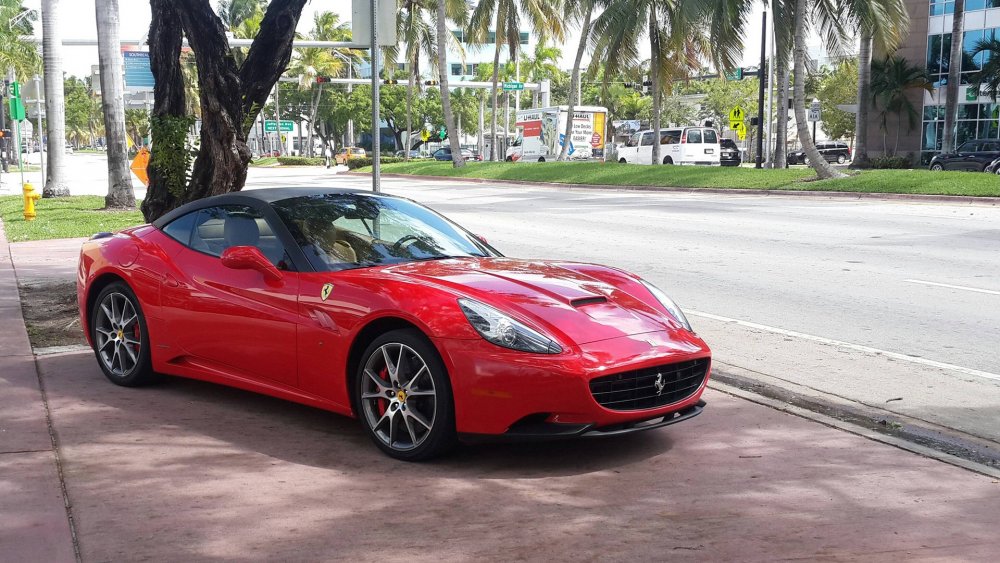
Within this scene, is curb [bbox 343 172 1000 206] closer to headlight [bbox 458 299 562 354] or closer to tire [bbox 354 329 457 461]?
headlight [bbox 458 299 562 354]

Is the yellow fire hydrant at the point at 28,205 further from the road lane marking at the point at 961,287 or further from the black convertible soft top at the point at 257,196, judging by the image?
the road lane marking at the point at 961,287

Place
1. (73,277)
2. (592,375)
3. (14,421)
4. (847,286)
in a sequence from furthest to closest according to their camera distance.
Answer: (73,277) < (847,286) < (14,421) < (592,375)

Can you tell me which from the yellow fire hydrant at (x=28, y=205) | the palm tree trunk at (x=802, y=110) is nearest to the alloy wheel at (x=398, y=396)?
the yellow fire hydrant at (x=28, y=205)

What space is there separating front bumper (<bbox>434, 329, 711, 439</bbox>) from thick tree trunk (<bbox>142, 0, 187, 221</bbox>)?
20.3 ft

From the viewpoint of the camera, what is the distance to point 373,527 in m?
4.13

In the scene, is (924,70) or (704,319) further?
(924,70)

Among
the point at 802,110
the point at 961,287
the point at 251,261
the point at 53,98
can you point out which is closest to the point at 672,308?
the point at 251,261

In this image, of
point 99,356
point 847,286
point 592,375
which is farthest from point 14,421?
point 847,286

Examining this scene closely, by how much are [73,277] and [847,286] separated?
8561 millimetres

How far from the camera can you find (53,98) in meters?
25.3

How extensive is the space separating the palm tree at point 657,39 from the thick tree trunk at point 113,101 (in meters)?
20.0

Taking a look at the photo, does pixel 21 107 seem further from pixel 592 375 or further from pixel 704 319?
pixel 592 375

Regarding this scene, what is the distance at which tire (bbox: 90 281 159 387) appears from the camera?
21.0 feet

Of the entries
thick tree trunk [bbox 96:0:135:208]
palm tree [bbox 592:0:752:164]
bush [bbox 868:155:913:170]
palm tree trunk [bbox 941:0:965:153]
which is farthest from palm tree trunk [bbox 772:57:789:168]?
thick tree trunk [bbox 96:0:135:208]
